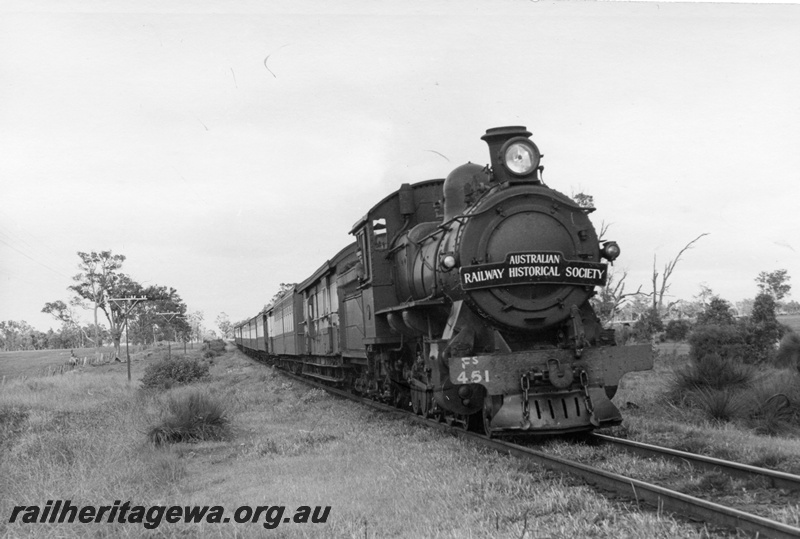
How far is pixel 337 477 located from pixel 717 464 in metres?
3.66

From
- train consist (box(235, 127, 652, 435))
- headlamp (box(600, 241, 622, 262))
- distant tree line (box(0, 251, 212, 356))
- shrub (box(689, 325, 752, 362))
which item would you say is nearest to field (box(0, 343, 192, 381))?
distant tree line (box(0, 251, 212, 356))

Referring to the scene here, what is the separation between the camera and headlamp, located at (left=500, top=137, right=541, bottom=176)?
8.33 m

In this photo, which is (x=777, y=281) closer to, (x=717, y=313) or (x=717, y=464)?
(x=717, y=313)

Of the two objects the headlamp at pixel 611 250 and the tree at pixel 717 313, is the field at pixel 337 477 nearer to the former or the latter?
the headlamp at pixel 611 250

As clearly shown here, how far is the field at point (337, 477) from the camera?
5004mm

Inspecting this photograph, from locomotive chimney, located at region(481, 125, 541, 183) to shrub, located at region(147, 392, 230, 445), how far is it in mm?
5782

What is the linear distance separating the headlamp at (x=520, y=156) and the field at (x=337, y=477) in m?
3.34

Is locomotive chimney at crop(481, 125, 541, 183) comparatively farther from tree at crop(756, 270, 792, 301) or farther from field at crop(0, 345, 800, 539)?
tree at crop(756, 270, 792, 301)

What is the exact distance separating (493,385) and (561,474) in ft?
4.87

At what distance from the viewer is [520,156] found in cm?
840

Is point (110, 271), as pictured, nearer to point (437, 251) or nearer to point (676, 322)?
point (676, 322)

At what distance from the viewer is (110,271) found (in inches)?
1866

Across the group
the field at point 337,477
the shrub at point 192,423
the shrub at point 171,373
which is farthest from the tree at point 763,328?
the shrub at point 171,373

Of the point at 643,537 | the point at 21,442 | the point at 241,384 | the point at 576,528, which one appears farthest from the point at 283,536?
the point at 241,384
